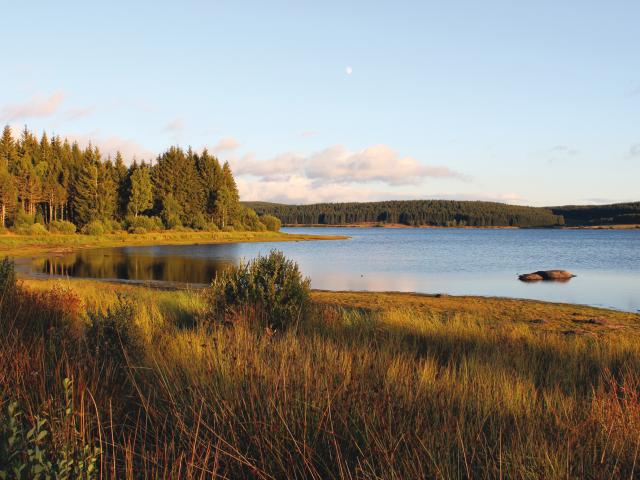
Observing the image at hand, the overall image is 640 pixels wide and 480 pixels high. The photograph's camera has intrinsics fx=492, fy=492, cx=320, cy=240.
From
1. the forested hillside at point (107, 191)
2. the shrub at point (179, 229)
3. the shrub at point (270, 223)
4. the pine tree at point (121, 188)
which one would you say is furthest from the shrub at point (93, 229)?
the shrub at point (270, 223)

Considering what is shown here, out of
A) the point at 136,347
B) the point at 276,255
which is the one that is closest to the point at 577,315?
the point at 276,255

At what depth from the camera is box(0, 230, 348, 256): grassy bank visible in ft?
167

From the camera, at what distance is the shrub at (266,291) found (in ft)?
31.7

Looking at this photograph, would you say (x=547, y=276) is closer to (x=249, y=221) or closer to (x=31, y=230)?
(x=31, y=230)

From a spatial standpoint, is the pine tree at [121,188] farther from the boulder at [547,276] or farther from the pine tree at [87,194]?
the boulder at [547,276]

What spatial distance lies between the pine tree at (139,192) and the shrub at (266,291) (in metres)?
68.5

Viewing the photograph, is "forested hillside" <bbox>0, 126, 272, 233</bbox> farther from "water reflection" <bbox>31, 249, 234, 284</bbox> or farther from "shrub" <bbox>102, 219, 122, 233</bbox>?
"water reflection" <bbox>31, 249, 234, 284</bbox>

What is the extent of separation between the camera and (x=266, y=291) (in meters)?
10.2

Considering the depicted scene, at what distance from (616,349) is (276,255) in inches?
267

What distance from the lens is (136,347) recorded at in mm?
6227

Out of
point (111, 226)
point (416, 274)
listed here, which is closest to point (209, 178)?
point (111, 226)

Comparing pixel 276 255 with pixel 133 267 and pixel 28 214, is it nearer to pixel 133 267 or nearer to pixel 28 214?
pixel 133 267

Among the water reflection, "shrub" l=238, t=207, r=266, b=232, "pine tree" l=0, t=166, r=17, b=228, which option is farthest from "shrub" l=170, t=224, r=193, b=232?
the water reflection

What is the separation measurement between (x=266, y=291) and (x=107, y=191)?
69.2 meters
